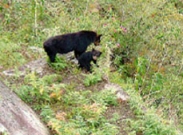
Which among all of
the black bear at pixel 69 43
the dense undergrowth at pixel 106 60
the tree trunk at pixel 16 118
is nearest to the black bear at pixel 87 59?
the dense undergrowth at pixel 106 60

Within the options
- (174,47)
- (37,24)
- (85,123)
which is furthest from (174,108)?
(37,24)

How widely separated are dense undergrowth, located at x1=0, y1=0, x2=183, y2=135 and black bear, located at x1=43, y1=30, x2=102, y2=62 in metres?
0.34

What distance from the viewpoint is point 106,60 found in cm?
805

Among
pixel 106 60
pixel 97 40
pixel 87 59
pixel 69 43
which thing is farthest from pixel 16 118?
pixel 97 40

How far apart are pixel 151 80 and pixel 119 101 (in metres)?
3.02

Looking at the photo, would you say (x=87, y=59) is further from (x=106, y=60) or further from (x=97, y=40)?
(x=97, y=40)

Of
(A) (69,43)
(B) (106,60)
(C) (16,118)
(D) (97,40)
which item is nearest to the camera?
(C) (16,118)

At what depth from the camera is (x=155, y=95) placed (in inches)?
341

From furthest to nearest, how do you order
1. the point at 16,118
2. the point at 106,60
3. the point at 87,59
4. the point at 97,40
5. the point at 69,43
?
1. the point at 97,40
2. the point at 106,60
3. the point at 69,43
4. the point at 87,59
5. the point at 16,118

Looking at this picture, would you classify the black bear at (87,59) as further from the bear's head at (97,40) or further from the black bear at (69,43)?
the bear's head at (97,40)

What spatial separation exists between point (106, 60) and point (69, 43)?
944 millimetres

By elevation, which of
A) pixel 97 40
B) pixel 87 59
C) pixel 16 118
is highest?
pixel 97 40

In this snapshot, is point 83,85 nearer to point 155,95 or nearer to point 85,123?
point 85,123

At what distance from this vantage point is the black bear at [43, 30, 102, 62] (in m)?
7.55
